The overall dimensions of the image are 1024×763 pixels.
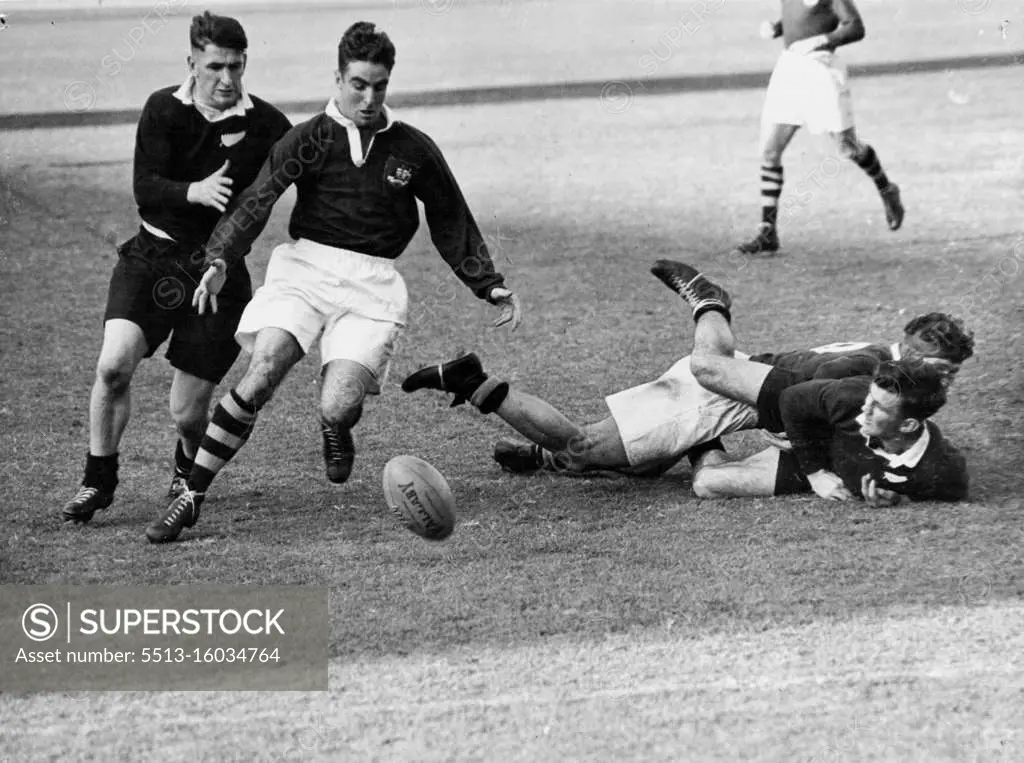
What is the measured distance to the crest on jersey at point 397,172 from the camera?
21.9 feet

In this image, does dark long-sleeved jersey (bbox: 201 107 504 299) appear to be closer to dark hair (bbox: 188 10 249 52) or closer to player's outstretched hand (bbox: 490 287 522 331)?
player's outstretched hand (bbox: 490 287 522 331)

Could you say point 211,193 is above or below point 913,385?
above

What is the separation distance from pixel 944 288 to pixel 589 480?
13.3 ft

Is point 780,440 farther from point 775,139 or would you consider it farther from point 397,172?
point 775,139

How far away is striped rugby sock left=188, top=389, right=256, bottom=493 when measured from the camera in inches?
250

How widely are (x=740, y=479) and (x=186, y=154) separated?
2653 millimetres

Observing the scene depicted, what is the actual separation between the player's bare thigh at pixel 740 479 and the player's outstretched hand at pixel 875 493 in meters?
0.40

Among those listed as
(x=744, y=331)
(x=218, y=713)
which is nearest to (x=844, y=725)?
(x=218, y=713)

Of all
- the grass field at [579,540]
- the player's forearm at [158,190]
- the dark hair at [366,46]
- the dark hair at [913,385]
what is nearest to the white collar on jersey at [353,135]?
the dark hair at [366,46]

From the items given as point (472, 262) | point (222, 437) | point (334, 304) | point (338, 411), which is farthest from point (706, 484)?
point (222, 437)

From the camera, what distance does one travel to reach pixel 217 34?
6.46 metres

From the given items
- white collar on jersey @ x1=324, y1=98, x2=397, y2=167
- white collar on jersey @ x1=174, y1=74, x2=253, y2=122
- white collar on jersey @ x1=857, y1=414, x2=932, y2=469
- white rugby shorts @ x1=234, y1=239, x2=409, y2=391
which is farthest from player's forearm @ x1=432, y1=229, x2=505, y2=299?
white collar on jersey @ x1=857, y1=414, x2=932, y2=469

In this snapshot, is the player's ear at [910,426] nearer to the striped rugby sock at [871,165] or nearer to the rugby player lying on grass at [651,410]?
the rugby player lying on grass at [651,410]

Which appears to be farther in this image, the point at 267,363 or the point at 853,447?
the point at 853,447
